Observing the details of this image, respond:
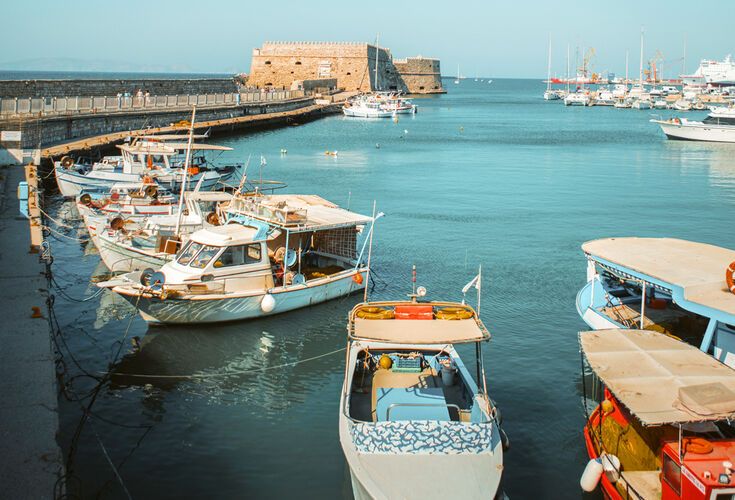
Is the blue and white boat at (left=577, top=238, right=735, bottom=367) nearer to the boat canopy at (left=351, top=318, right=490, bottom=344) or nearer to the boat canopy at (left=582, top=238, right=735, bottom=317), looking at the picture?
the boat canopy at (left=582, top=238, right=735, bottom=317)

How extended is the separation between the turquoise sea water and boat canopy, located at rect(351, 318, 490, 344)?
211 cm

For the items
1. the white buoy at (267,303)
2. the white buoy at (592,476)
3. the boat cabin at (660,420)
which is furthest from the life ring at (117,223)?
the white buoy at (592,476)

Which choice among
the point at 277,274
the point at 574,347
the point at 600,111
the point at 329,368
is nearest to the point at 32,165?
the point at 277,274

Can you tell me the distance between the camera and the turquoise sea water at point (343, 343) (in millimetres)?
11867

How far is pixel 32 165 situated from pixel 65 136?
31.8 ft

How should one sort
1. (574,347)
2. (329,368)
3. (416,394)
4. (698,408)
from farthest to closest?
(574,347)
(329,368)
(416,394)
(698,408)

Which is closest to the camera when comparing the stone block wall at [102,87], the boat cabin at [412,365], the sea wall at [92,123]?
the boat cabin at [412,365]

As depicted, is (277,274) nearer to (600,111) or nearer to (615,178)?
(615,178)

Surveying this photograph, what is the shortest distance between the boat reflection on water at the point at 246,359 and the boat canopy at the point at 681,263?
619cm

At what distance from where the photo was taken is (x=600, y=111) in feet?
391

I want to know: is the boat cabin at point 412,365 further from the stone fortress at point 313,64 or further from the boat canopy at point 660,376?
the stone fortress at point 313,64

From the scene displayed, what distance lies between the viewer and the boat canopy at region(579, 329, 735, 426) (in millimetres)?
9398

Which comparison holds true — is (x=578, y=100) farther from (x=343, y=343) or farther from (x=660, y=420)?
(x=660, y=420)

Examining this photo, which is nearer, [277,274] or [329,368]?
[329,368]
